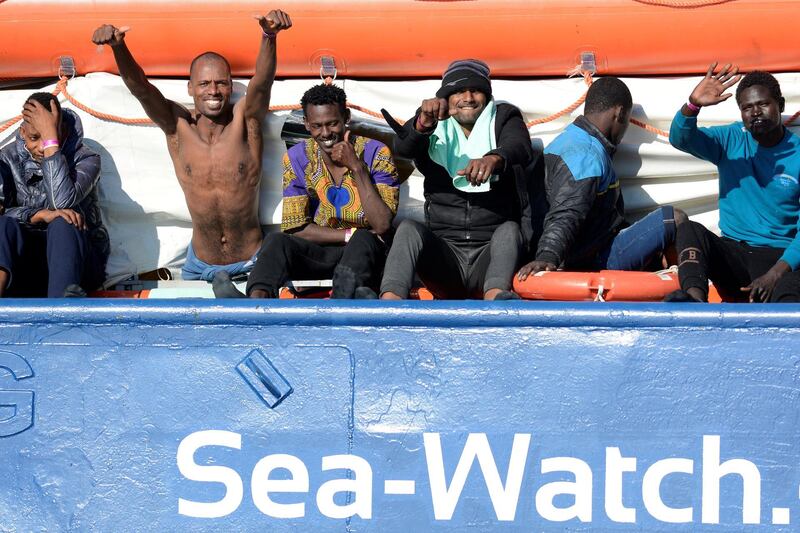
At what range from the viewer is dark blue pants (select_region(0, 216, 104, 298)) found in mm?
4086

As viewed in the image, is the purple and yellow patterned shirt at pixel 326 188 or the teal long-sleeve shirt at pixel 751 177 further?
the purple and yellow patterned shirt at pixel 326 188

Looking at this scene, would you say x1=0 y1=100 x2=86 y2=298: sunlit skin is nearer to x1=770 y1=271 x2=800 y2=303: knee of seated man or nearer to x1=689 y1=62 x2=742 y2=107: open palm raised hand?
x1=689 y1=62 x2=742 y2=107: open palm raised hand

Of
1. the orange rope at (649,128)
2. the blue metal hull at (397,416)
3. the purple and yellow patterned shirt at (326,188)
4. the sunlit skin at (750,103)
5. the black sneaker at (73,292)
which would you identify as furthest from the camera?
the orange rope at (649,128)

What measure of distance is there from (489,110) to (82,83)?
62.3 inches

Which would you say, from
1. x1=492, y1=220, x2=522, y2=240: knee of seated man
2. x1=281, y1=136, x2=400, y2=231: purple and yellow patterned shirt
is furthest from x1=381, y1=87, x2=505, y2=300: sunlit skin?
x1=281, y1=136, x2=400, y2=231: purple and yellow patterned shirt

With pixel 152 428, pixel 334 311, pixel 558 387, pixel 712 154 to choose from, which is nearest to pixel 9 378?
pixel 152 428

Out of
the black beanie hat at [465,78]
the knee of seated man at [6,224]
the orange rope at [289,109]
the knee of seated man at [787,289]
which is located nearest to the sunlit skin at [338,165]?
the orange rope at [289,109]

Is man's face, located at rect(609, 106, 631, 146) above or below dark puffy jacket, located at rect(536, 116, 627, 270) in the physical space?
above

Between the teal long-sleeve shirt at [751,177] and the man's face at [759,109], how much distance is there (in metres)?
0.10

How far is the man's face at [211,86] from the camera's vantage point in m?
4.47

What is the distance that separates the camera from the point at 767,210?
13.9ft

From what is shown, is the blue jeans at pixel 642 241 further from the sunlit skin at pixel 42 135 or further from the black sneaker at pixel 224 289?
the sunlit skin at pixel 42 135

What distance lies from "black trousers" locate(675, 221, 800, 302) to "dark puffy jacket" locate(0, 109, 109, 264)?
210 cm

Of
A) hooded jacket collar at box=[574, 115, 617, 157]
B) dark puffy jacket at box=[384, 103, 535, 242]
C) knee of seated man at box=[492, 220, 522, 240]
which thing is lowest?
knee of seated man at box=[492, 220, 522, 240]
